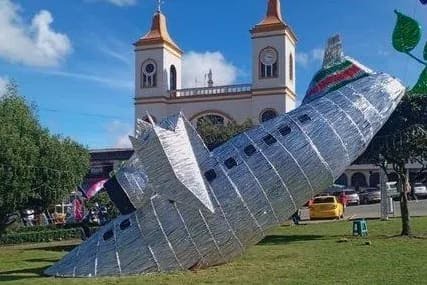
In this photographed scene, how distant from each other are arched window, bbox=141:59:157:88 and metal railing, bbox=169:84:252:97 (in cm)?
251

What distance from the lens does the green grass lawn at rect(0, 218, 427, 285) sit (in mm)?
13430

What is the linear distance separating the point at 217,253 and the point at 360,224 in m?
10.7

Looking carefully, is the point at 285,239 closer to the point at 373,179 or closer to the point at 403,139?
the point at 403,139

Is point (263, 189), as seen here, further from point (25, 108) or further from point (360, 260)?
point (25, 108)

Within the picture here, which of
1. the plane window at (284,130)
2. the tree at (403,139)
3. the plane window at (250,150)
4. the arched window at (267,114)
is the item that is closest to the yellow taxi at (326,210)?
the tree at (403,139)

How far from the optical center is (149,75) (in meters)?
77.4

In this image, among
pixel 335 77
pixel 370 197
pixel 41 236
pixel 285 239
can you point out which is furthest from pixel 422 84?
→ pixel 370 197

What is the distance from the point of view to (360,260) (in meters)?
16.4

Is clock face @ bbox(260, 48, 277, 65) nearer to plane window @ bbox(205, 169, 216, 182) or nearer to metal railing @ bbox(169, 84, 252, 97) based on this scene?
metal railing @ bbox(169, 84, 252, 97)

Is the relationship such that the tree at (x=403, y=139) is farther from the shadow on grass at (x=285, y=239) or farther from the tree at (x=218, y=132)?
the tree at (x=218, y=132)

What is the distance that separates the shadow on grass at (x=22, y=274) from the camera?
14.8 m

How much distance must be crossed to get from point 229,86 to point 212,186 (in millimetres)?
59586

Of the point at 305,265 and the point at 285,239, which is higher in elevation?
the point at 305,265

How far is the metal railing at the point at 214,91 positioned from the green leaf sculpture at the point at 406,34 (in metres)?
53.4
